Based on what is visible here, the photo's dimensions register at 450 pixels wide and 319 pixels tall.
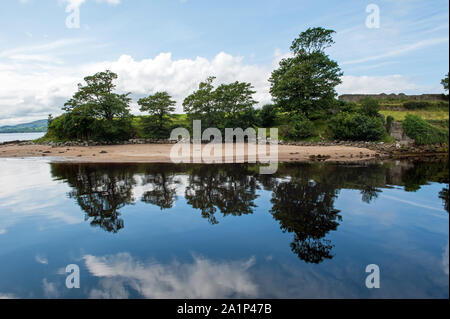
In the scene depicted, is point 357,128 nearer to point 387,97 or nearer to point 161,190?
point 387,97

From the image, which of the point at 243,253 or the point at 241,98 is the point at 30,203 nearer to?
the point at 243,253

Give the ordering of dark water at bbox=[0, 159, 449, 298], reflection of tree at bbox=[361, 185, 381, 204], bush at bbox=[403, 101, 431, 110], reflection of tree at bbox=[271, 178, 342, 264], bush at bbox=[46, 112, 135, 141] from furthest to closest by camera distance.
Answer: bush at bbox=[403, 101, 431, 110]
bush at bbox=[46, 112, 135, 141]
reflection of tree at bbox=[361, 185, 381, 204]
reflection of tree at bbox=[271, 178, 342, 264]
dark water at bbox=[0, 159, 449, 298]

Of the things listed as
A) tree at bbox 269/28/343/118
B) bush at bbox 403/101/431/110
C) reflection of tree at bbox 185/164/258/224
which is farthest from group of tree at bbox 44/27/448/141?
reflection of tree at bbox 185/164/258/224

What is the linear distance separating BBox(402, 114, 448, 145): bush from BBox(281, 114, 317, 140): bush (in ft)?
34.3

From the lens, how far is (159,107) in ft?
117

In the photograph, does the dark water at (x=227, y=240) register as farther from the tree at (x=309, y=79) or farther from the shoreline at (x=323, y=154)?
the tree at (x=309, y=79)

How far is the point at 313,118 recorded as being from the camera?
34.6 meters

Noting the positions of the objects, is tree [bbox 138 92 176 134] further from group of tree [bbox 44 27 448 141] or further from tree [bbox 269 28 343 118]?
tree [bbox 269 28 343 118]

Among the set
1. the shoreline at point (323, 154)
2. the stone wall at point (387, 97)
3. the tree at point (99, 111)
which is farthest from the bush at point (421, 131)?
the tree at point (99, 111)

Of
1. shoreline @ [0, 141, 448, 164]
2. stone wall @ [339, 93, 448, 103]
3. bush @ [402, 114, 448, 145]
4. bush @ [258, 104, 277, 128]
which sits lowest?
shoreline @ [0, 141, 448, 164]

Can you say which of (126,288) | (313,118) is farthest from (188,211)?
(313,118)

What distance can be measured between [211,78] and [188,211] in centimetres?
3177

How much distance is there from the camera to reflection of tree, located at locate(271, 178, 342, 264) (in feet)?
18.2
